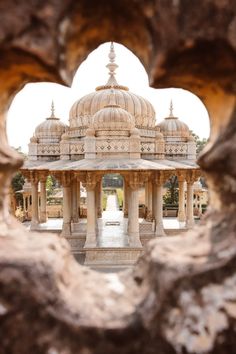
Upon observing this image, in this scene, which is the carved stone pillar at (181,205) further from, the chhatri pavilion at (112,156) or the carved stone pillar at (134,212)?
the carved stone pillar at (134,212)

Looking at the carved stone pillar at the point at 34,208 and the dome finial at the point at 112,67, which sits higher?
the dome finial at the point at 112,67

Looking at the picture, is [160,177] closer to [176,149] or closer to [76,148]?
[176,149]

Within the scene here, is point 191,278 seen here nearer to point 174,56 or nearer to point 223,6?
point 174,56

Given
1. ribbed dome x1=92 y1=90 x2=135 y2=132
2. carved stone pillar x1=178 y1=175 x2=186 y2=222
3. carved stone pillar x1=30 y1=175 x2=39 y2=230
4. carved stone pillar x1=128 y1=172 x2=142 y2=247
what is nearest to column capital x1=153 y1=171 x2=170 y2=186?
carved stone pillar x1=128 y1=172 x2=142 y2=247

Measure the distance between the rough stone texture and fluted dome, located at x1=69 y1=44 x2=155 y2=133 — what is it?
1224cm

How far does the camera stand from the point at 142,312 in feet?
5.10

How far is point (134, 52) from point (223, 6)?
68 cm

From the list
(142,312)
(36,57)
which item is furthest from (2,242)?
(36,57)

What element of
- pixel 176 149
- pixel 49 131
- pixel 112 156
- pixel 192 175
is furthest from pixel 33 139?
pixel 192 175

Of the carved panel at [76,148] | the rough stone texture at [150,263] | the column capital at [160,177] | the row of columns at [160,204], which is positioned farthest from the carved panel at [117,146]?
the rough stone texture at [150,263]

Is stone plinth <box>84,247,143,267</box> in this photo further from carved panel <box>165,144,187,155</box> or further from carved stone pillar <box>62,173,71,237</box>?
carved panel <box>165,144,187,155</box>

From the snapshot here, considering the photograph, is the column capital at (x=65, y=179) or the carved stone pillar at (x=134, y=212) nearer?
the carved stone pillar at (x=134, y=212)

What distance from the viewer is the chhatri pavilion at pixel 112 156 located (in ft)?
33.0

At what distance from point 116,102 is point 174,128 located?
10.3 ft
